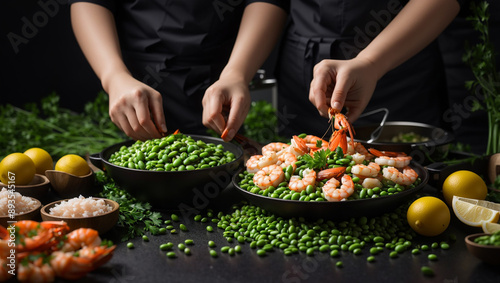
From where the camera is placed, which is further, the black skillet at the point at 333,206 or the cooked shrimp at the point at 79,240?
the black skillet at the point at 333,206

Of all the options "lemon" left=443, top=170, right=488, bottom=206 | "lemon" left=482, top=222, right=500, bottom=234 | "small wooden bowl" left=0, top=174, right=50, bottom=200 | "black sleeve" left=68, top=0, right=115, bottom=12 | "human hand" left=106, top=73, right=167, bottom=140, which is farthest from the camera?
"black sleeve" left=68, top=0, right=115, bottom=12

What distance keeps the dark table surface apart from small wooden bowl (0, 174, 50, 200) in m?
0.46

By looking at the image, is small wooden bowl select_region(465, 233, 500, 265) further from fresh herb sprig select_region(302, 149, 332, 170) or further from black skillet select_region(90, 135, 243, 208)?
black skillet select_region(90, 135, 243, 208)

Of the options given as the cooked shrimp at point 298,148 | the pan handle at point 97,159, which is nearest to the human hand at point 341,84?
the cooked shrimp at point 298,148

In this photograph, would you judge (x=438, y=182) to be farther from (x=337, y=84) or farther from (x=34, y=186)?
(x=34, y=186)

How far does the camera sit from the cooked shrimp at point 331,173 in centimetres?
144

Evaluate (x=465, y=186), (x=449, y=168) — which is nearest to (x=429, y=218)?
(x=465, y=186)

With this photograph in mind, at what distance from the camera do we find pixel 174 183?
4.94 feet

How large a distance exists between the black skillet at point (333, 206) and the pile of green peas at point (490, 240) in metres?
0.22

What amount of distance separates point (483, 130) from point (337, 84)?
6.45 feet

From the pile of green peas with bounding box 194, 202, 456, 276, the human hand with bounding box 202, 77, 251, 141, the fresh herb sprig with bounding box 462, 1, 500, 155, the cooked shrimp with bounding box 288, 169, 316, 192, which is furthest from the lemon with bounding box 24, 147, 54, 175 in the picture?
the fresh herb sprig with bounding box 462, 1, 500, 155

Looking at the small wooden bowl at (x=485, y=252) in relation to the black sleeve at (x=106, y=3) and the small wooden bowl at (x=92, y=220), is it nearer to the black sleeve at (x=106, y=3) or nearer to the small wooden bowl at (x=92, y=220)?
the small wooden bowl at (x=92, y=220)

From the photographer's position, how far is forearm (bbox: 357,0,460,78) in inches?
73.7

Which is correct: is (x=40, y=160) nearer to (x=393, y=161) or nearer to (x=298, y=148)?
(x=298, y=148)
